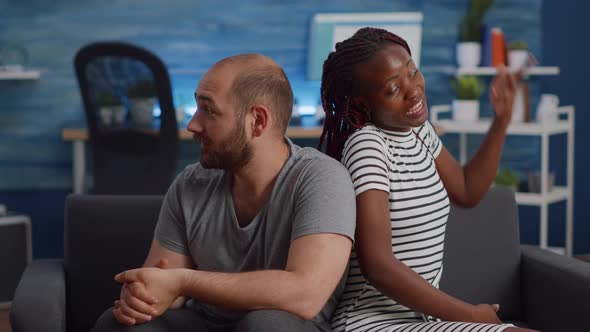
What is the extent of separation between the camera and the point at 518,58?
4.59 metres

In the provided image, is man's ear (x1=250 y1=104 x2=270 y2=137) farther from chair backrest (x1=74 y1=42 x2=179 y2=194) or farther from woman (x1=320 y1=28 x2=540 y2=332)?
chair backrest (x1=74 y1=42 x2=179 y2=194)

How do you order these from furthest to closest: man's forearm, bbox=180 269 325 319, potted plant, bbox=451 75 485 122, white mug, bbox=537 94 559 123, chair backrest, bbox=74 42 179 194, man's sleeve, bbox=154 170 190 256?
1. potted plant, bbox=451 75 485 122
2. white mug, bbox=537 94 559 123
3. chair backrest, bbox=74 42 179 194
4. man's sleeve, bbox=154 170 190 256
5. man's forearm, bbox=180 269 325 319

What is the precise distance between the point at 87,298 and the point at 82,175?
85.6 inches

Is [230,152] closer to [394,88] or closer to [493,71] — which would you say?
[394,88]

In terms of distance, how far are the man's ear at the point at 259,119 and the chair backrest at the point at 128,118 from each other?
1.87m

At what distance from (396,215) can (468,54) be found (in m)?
3.08

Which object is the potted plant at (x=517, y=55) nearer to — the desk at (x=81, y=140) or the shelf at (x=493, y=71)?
the shelf at (x=493, y=71)

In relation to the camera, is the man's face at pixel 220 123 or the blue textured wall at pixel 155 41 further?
the blue textured wall at pixel 155 41

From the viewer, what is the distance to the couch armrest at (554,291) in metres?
2.00

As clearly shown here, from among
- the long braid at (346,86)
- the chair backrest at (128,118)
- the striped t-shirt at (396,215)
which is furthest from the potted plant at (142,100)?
the striped t-shirt at (396,215)

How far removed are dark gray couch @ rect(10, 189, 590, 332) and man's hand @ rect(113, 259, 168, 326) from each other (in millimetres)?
446

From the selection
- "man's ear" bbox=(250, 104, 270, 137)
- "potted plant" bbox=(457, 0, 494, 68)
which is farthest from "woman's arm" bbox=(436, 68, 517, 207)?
"potted plant" bbox=(457, 0, 494, 68)

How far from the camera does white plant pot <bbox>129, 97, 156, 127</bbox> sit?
12.1 feet

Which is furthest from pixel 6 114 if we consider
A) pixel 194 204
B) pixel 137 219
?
pixel 194 204
